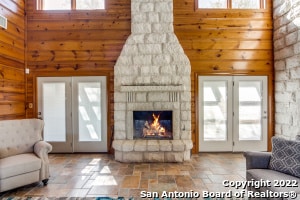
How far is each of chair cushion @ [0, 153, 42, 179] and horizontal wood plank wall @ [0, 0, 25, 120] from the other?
5.20 feet

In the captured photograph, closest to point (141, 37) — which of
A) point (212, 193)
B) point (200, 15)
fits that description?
point (200, 15)

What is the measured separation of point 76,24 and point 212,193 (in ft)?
15.8

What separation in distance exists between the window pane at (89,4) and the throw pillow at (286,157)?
492 cm

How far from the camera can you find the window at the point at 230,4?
5.56 m

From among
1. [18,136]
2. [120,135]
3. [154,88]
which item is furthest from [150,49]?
[18,136]

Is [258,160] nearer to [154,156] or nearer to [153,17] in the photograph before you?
[154,156]

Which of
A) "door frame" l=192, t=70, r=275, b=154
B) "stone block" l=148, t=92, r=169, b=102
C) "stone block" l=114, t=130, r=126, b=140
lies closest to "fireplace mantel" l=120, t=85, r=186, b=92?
"stone block" l=148, t=92, r=169, b=102

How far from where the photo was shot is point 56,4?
557 cm

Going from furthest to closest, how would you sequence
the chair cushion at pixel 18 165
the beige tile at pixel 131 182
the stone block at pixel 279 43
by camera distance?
the stone block at pixel 279 43
the beige tile at pixel 131 182
the chair cushion at pixel 18 165

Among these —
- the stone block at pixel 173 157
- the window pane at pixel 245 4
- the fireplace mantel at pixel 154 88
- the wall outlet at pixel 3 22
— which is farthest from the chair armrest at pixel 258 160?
the wall outlet at pixel 3 22

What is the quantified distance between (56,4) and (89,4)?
84cm

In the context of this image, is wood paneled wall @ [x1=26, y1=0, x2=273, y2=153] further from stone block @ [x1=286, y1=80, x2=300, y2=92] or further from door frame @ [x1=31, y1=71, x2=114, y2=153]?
stone block @ [x1=286, y1=80, x2=300, y2=92]

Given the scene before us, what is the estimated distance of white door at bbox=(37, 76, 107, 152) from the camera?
5.48m

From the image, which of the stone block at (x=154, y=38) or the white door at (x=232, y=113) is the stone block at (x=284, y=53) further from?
the stone block at (x=154, y=38)
